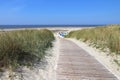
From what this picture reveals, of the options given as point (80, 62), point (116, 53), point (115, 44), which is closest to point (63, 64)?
point (80, 62)

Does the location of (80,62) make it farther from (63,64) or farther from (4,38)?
(4,38)

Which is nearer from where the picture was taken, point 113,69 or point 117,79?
point 117,79

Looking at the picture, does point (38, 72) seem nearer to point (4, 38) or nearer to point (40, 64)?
point (40, 64)

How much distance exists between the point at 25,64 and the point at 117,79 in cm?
310

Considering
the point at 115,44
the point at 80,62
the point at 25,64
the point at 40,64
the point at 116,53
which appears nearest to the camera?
the point at 25,64

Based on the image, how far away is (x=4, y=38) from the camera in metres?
9.59

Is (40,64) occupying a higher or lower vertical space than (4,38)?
lower

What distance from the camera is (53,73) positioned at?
8695 millimetres

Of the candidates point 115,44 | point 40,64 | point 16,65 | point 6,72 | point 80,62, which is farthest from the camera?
point 115,44

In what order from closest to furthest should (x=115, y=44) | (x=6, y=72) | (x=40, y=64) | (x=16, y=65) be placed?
(x=6, y=72)
(x=16, y=65)
(x=40, y=64)
(x=115, y=44)

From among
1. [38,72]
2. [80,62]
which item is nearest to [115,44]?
[80,62]

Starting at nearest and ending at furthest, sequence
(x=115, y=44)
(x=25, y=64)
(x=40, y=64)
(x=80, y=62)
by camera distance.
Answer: (x=25, y=64) < (x=40, y=64) < (x=80, y=62) < (x=115, y=44)

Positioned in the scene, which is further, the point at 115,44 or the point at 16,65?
the point at 115,44

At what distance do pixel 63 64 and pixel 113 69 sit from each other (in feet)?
6.18
